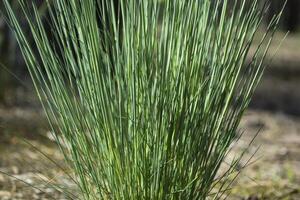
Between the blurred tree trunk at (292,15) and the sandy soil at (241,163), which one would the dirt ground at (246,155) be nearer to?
the sandy soil at (241,163)

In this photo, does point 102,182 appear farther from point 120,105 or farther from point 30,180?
point 30,180

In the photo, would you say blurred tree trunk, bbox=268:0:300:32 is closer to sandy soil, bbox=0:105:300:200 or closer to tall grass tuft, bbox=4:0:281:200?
sandy soil, bbox=0:105:300:200

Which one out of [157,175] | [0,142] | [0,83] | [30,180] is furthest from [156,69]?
[0,83]

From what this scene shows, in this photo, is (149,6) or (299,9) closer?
(149,6)

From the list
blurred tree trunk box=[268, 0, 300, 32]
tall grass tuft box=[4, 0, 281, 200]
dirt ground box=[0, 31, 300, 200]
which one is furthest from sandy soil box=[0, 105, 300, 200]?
blurred tree trunk box=[268, 0, 300, 32]

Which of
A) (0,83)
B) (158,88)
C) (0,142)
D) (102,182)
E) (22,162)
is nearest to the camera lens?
(158,88)

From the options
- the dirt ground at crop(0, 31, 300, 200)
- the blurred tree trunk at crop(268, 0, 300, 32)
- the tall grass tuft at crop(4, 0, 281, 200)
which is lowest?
the blurred tree trunk at crop(268, 0, 300, 32)

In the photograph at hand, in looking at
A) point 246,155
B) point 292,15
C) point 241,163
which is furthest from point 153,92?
point 292,15

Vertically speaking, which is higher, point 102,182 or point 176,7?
point 176,7

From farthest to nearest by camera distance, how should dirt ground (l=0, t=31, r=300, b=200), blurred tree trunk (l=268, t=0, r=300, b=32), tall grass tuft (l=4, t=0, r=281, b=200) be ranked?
blurred tree trunk (l=268, t=0, r=300, b=32) → dirt ground (l=0, t=31, r=300, b=200) → tall grass tuft (l=4, t=0, r=281, b=200)
